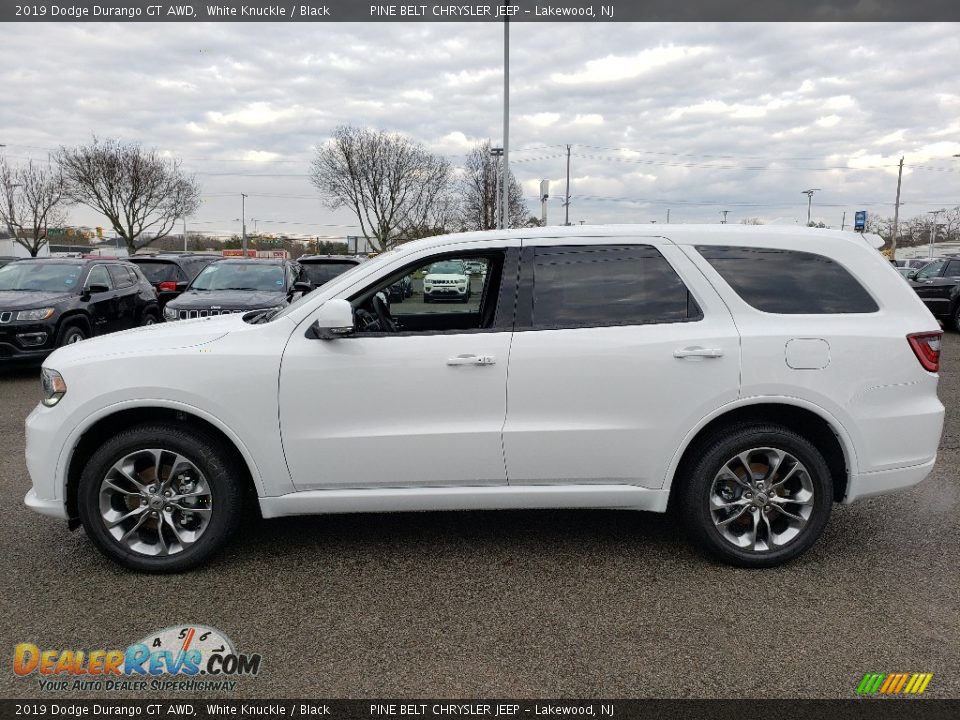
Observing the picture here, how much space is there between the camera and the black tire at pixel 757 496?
3.68m

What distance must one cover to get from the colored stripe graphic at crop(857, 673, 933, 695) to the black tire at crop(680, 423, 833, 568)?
95 cm

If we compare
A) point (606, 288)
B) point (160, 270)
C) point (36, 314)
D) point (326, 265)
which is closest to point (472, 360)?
point (606, 288)

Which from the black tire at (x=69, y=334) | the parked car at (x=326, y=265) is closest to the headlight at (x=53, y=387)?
the black tire at (x=69, y=334)

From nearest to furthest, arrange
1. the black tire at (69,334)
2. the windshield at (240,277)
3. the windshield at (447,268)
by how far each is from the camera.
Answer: the windshield at (447,268) → the black tire at (69,334) → the windshield at (240,277)

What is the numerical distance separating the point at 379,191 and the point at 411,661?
152ft

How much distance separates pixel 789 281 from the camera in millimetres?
3771

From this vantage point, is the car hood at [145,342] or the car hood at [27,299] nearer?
the car hood at [145,342]

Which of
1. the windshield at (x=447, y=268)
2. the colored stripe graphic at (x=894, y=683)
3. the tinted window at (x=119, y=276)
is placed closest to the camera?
the colored stripe graphic at (x=894, y=683)

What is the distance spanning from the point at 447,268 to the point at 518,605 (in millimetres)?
1840

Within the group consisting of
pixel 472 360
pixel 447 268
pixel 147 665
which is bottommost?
pixel 147 665

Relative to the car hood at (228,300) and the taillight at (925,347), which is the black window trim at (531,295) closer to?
the taillight at (925,347)

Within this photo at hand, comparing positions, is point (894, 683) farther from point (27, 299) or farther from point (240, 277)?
point (240, 277)

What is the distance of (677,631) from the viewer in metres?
3.16

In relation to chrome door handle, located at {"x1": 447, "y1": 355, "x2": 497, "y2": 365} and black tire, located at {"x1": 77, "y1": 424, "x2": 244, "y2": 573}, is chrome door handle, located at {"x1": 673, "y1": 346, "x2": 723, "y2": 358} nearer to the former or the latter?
chrome door handle, located at {"x1": 447, "y1": 355, "x2": 497, "y2": 365}
